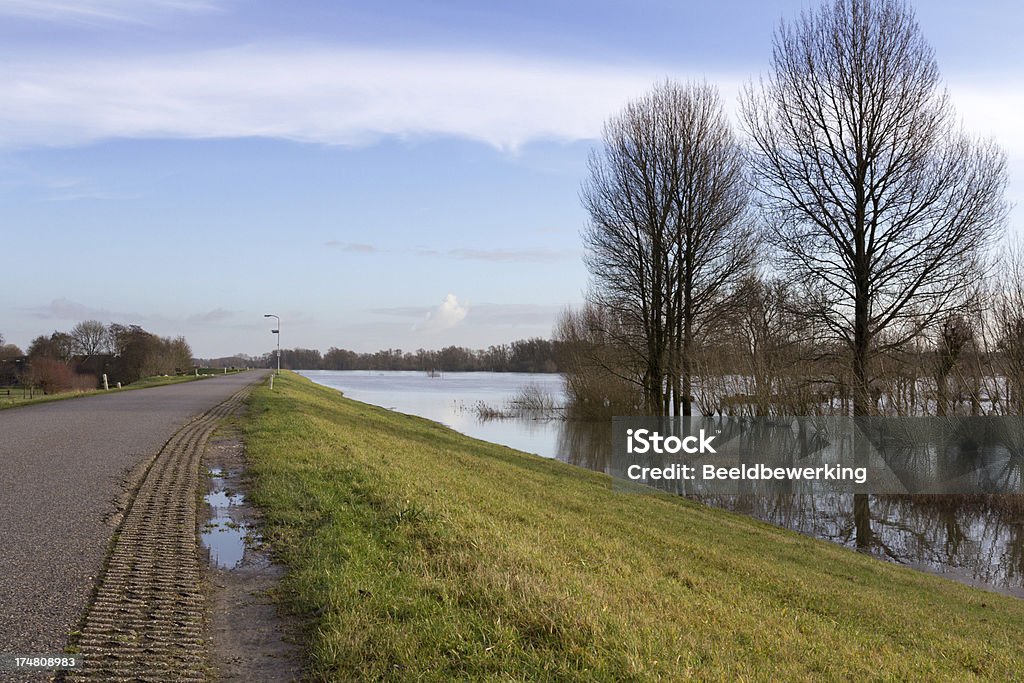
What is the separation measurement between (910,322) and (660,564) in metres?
15.5

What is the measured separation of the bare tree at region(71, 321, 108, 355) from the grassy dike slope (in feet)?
324

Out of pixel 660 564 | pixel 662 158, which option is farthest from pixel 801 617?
pixel 662 158

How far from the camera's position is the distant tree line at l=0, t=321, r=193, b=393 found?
2837 inches

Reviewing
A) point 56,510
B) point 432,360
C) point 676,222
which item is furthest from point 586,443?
point 432,360

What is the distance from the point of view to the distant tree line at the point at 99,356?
236 ft

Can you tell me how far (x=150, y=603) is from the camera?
5.24 metres

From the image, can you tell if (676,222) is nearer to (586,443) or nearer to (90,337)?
(586,443)

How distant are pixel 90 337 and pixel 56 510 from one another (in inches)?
4130

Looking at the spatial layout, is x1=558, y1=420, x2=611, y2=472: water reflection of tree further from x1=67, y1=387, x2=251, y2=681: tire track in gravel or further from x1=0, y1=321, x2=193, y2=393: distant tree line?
x1=0, y1=321, x2=193, y2=393: distant tree line

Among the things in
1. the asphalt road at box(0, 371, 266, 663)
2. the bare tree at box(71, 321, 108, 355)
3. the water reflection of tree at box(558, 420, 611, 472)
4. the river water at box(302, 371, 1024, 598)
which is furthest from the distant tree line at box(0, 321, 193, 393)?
the river water at box(302, 371, 1024, 598)

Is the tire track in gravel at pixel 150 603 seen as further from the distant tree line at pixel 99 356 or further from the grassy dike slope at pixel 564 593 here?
the distant tree line at pixel 99 356

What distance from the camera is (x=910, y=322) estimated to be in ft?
66.7

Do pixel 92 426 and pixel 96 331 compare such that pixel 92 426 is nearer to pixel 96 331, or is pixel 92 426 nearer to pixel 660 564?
pixel 660 564

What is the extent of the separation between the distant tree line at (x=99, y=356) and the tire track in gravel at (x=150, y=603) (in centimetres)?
5995
